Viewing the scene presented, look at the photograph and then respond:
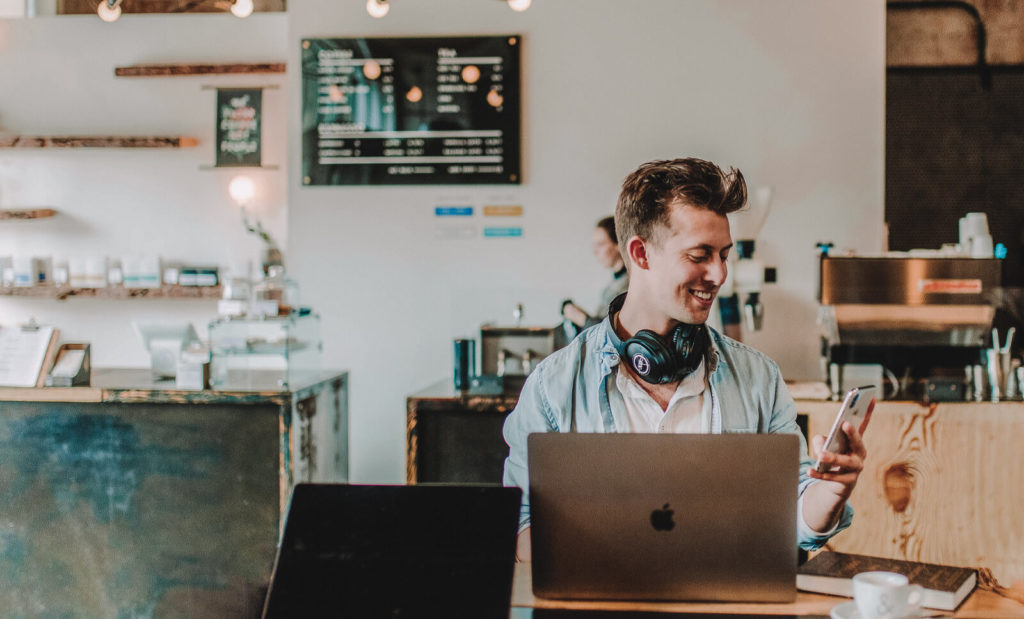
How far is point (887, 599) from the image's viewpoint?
112cm

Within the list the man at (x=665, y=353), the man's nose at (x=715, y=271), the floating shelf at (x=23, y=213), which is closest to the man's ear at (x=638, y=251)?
the man at (x=665, y=353)

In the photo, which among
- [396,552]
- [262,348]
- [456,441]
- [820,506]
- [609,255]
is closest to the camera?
[396,552]

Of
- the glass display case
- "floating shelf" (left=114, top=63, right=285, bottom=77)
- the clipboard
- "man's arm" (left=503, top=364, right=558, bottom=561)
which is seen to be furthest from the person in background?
"floating shelf" (left=114, top=63, right=285, bottom=77)

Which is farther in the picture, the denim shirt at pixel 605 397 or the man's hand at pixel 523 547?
the denim shirt at pixel 605 397

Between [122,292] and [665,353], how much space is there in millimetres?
4380

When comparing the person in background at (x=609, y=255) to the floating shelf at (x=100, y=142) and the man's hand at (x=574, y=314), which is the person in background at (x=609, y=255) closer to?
the man's hand at (x=574, y=314)

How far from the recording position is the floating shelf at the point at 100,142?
201 inches

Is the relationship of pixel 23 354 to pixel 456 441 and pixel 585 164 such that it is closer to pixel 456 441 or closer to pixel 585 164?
pixel 456 441

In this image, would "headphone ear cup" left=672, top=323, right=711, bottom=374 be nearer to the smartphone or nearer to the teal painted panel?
the smartphone

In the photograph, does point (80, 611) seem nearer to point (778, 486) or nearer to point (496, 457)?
point (496, 457)

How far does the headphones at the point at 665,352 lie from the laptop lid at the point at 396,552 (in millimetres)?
558

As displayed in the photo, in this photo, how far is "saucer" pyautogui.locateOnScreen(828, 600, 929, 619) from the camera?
1151 millimetres

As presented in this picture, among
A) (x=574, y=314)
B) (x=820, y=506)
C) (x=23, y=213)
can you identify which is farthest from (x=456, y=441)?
(x=23, y=213)

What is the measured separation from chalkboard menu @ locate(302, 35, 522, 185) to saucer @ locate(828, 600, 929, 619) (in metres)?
2.90
